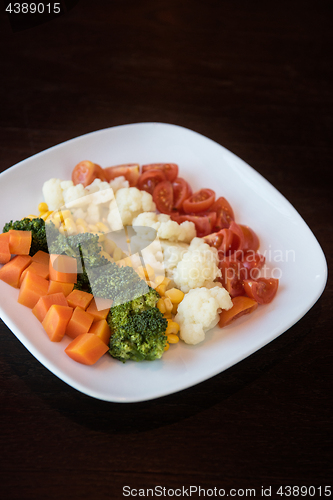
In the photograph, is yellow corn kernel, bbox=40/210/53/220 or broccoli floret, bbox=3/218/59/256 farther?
yellow corn kernel, bbox=40/210/53/220

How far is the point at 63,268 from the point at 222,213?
1.46m

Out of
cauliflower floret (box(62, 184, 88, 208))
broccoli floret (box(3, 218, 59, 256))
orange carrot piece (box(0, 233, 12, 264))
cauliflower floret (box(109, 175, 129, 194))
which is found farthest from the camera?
cauliflower floret (box(109, 175, 129, 194))

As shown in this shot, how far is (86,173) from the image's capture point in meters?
3.35

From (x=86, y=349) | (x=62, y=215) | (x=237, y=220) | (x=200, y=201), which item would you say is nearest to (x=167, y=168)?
(x=200, y=201)

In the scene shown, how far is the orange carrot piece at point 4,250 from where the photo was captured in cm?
270

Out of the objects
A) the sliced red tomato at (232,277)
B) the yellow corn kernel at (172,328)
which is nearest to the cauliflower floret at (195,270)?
the sliced red tomato at (232,277)

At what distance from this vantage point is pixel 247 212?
3447 mm

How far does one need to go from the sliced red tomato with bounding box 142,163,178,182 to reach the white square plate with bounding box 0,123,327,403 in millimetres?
142

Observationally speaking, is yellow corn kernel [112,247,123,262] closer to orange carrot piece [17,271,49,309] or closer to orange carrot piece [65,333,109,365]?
orange carrot piece [17,271,49,309]

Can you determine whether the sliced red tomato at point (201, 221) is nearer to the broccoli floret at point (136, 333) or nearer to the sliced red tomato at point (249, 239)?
the sliced red tomato at point (249, 239)

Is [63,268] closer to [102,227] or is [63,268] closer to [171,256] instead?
[102,227]

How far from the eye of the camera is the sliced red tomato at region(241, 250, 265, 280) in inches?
120

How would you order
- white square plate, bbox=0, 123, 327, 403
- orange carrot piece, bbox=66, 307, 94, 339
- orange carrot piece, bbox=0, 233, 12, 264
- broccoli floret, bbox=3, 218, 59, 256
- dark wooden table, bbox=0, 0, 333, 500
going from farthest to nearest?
1. broccoli floret, bbox=3, 218, 59, 256
2. orange carrot piece, bbox=0, 233, 12, 264
3. orange carrot piece, bbox=66, 307, 94, 339
4. white square plate, bbox=0, 123, 327, 403
5. dark wooden table, bbox=0, 0, 333, 500

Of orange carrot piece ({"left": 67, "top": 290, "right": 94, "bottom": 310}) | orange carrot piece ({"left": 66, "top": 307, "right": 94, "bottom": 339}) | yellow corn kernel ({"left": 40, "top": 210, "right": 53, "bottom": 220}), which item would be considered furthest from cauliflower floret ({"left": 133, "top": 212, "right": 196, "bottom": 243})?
orange carrot piece ({"left": 66, "top": 307, "right": 94, "bottom": 339})
